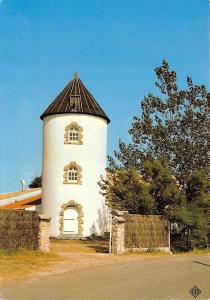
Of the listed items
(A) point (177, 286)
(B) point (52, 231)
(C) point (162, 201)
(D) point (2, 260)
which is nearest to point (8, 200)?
(B) point (52, 231)

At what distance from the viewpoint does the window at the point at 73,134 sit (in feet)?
122

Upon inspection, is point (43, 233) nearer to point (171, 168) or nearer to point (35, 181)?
point (171, 168)

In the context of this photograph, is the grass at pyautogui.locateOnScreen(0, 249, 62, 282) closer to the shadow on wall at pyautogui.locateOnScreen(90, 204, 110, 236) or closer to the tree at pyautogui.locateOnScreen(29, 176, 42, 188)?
the shadow on wall at pyautogui.locateOnScreen(90, 204, 110, 236)

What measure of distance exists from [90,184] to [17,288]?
2410 cm

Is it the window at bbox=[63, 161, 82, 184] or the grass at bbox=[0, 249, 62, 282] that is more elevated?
the window at bbox=[63, 161, 82, 184]

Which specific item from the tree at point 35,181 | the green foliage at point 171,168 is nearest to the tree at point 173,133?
the green foliage at point 171,168

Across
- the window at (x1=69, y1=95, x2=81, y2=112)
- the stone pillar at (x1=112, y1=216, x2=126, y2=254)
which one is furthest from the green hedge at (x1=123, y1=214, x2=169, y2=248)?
the window at (x1=69, y1=95, x2=81, y2=112)

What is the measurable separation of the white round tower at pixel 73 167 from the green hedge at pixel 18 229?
12.7m

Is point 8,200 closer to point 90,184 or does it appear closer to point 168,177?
point 90,184

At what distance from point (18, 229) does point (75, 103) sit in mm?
16866

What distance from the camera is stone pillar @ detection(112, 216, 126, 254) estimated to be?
24562mm

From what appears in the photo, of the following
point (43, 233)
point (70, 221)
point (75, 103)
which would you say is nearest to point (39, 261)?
point (43, 233)

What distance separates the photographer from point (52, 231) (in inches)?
1442

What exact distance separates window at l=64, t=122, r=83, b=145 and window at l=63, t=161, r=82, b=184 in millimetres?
1575
